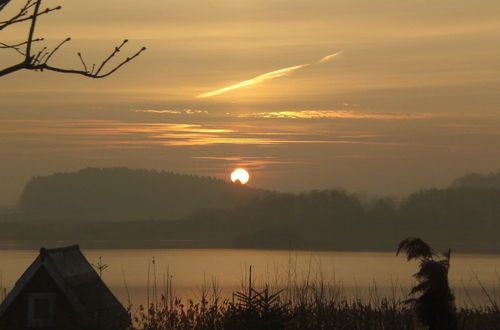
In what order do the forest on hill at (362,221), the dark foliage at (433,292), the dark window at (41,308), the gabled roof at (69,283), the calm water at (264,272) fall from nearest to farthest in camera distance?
the dark foliage at (433,292) < the gabled roof at (69,283) < the dark window at (41,308) < the calm water at (264,272) < the forest on hill at (362,221)

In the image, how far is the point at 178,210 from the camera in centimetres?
14950

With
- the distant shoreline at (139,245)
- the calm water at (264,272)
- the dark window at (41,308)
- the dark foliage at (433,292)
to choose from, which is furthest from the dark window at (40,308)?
the distant shoreline at (139,245)

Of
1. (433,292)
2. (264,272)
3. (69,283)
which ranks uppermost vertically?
(264,272)

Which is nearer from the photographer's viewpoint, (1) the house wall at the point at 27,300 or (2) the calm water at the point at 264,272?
(1) the house wall at the point at 27,300

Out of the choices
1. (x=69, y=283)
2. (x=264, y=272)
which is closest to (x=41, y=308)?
(x=69, y=283)

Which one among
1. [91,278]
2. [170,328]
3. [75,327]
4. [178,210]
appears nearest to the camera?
[75,327]

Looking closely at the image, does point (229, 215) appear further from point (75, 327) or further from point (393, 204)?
point (75, 327)

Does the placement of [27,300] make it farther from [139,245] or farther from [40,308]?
[139,245]

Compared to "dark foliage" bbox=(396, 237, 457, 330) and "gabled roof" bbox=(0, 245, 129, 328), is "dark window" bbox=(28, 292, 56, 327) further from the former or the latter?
"dark foliage" bbox=(396, 237, 457, 330)

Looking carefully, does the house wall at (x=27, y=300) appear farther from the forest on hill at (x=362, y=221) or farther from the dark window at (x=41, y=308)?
the forest on hill at (x=362, y=221)

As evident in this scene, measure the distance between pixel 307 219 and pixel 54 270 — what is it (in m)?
97.8

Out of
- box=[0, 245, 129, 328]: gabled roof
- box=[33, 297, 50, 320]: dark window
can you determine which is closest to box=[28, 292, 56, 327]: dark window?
box=[33, 297, 50, 320]: dark window

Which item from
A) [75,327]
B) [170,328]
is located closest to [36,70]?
[75,327]

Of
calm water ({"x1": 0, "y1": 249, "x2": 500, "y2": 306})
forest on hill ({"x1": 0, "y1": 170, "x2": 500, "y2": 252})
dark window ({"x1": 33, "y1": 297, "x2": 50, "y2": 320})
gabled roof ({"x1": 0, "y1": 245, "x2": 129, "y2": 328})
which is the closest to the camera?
gabled roof ({"x1": 0, "y1": 245, "x2": 129, "y2": 328})
